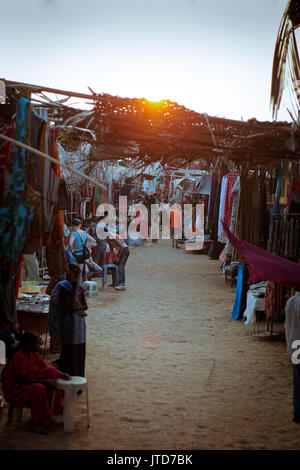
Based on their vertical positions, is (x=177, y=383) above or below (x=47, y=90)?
below

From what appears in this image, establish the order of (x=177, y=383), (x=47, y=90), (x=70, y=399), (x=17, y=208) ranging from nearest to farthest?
1. (x=17, y=208)
2. (x=47, y=90)
3. (x=70, y=399)
4. (x=177, y=383)

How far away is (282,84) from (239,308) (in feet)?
16.8

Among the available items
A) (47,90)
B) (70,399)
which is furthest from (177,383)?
(47,90)

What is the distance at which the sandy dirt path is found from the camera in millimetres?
4426

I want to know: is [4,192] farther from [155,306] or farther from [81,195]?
[81,195]

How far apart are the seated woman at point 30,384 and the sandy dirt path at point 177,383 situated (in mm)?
197

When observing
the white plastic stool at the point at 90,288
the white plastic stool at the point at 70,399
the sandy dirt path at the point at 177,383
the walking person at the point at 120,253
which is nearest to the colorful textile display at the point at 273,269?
the sandy dirt path at the point at 177,383

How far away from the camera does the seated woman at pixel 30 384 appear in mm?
4543

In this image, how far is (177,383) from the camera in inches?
233

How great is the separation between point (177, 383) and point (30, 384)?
199 centimetres

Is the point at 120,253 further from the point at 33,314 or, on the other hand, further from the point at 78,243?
the point at 33,314

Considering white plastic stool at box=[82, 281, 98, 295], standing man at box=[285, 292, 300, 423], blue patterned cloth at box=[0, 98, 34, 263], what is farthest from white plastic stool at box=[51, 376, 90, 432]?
white plastic stool at box=[82, 281, 98, 295]

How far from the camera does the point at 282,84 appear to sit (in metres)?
5.45
